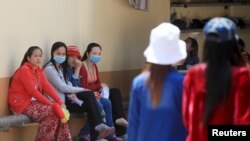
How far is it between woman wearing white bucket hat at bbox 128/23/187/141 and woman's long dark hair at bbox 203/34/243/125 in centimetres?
41

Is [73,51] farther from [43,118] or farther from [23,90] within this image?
[43,118]

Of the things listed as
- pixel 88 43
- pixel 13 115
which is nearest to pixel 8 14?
pixel 13 115

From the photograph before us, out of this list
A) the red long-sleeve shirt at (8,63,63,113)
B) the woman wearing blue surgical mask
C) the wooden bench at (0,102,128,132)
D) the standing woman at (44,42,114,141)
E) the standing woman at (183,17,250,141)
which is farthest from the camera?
the woman wearing blue surgical mask

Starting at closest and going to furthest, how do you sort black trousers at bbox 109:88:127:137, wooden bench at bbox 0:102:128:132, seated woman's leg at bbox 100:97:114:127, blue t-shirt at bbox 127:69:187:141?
1. blue t-shirt at bbox 127:69:187:141
2. wooden bench at bbox 0:102:128:132
3. seated woman's leg at bbox 100:97:114:127
4. black trousers at bbox 109:88:127:137

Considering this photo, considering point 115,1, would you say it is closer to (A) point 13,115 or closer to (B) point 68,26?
(B) point 68,26

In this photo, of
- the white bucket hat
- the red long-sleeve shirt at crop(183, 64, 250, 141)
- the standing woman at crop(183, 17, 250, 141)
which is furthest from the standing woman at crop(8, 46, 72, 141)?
the standing woman at crop(183, 17, 250, 141)

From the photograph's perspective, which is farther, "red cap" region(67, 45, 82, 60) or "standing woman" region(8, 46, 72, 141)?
"red cap" region(67, 45, 82, 60)

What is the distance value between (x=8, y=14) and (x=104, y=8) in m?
3.10

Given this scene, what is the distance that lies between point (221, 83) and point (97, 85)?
21.0 feet

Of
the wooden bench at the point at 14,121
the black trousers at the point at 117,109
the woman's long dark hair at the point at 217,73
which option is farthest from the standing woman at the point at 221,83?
the black trousers at the point at 117,109

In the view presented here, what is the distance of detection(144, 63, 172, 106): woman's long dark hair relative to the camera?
4520mm

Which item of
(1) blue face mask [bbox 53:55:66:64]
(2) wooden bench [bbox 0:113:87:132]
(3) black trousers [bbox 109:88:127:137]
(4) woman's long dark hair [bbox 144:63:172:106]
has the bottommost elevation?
(3) black trousers [bbox 109:88:127:137]

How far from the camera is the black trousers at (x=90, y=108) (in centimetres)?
946

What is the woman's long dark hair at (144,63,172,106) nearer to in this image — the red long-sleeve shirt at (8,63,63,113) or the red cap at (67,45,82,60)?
the red long-sleeve shirt at (8,63,63,113)
